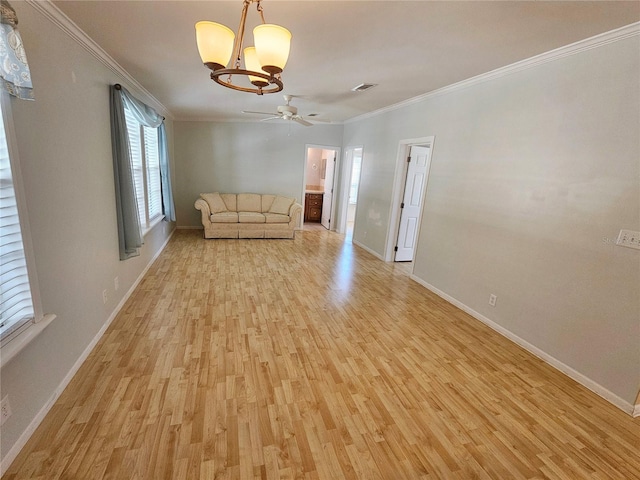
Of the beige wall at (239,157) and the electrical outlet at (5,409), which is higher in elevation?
the beige wall at (239,157)

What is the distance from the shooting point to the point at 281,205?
657cm

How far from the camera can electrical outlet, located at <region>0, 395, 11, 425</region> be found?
1.38 meters

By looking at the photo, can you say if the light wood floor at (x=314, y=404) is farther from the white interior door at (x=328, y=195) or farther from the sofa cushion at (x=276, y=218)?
the white interior door at (x=328, y=195)

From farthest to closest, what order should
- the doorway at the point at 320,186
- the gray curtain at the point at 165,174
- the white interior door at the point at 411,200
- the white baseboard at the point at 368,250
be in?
the doorway at the point at 320,186 < the white baseboard at the point at 368,250 < the gray curtain at the point at 165,174 < the white interior door at the point at 411,200

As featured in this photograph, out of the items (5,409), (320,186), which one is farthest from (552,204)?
(320,186)

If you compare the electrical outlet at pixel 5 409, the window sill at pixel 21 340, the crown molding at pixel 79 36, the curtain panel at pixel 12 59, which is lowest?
the electrical outlet at pixel 5 409

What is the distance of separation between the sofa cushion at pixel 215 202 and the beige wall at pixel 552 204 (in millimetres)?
4402

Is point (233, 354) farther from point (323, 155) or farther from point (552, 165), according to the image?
point (323, 155)

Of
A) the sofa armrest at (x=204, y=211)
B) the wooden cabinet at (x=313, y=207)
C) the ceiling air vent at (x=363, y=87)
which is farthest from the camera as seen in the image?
the wooden cabinet at (x=313, y=207)

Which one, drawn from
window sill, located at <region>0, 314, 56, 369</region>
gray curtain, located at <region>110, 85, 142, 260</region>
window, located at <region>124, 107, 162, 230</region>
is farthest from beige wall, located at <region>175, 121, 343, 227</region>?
window sill, located at <region>0, 314, 56, 369</region>

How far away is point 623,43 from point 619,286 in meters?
1.69

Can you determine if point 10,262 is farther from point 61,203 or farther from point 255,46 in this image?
point 255,46

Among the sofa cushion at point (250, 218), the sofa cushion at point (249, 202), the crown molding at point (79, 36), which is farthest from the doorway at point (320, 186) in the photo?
the crown molding at point (79, 36)

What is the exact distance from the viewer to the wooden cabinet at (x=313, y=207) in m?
7.90
